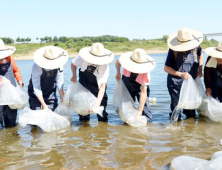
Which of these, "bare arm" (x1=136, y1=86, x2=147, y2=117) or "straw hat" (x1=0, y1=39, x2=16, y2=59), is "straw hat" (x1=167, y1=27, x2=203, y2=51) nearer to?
"bare arm" (x1=136, y1=86, x2=147, y2=117)

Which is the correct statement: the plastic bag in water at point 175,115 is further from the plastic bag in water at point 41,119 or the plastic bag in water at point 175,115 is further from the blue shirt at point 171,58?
the plastic bag in water at point 41,119

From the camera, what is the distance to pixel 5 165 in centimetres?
292

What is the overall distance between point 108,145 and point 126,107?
0.87 metres

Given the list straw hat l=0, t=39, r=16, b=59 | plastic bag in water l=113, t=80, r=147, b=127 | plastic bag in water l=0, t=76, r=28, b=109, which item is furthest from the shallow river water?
straw hat l=0, t=39, r=16, b=59

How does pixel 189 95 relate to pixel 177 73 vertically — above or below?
below

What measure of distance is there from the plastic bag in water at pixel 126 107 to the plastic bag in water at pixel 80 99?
334mm

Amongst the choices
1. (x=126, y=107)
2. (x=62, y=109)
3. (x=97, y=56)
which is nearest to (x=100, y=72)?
(x=97, y=56)

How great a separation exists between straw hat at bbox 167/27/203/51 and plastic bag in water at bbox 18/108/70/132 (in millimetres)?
2010

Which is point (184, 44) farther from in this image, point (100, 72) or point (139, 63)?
point (100, 72)

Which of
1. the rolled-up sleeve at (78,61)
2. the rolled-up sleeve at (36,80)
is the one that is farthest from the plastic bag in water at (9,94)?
the rolled-up sleeve at (78,61)

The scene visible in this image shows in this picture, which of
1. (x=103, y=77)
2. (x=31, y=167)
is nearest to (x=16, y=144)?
(x=31, y=167)

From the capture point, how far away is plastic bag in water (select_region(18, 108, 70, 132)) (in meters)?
3.81

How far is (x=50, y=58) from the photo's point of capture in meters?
3.82

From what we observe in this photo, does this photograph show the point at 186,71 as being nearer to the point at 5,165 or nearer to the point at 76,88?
the point at 76,88
